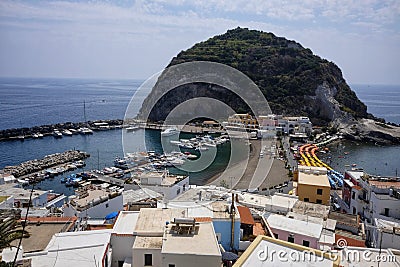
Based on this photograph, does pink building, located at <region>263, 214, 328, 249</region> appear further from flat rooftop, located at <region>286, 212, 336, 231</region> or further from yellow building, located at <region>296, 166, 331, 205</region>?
yellow building, located at <region>296, 166, 331, 205</region>

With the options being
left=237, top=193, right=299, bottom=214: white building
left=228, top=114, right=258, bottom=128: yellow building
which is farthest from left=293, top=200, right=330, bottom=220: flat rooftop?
left=228, top=114, right=258, bottom=128: yellow building

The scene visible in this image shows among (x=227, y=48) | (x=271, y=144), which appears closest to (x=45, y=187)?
(x=271, y=144)

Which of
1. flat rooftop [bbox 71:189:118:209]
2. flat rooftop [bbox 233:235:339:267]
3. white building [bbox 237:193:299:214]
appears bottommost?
white building [bbox 237:193:299:214]

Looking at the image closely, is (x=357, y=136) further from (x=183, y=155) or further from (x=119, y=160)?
(x=119, y=160)

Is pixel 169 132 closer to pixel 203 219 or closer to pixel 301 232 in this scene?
pixel 301 232

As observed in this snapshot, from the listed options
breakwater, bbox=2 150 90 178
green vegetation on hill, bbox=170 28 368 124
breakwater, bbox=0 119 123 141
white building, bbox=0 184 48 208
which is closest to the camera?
white building, bbox=0 184 48 208

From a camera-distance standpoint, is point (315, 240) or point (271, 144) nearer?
point (315, 240)
